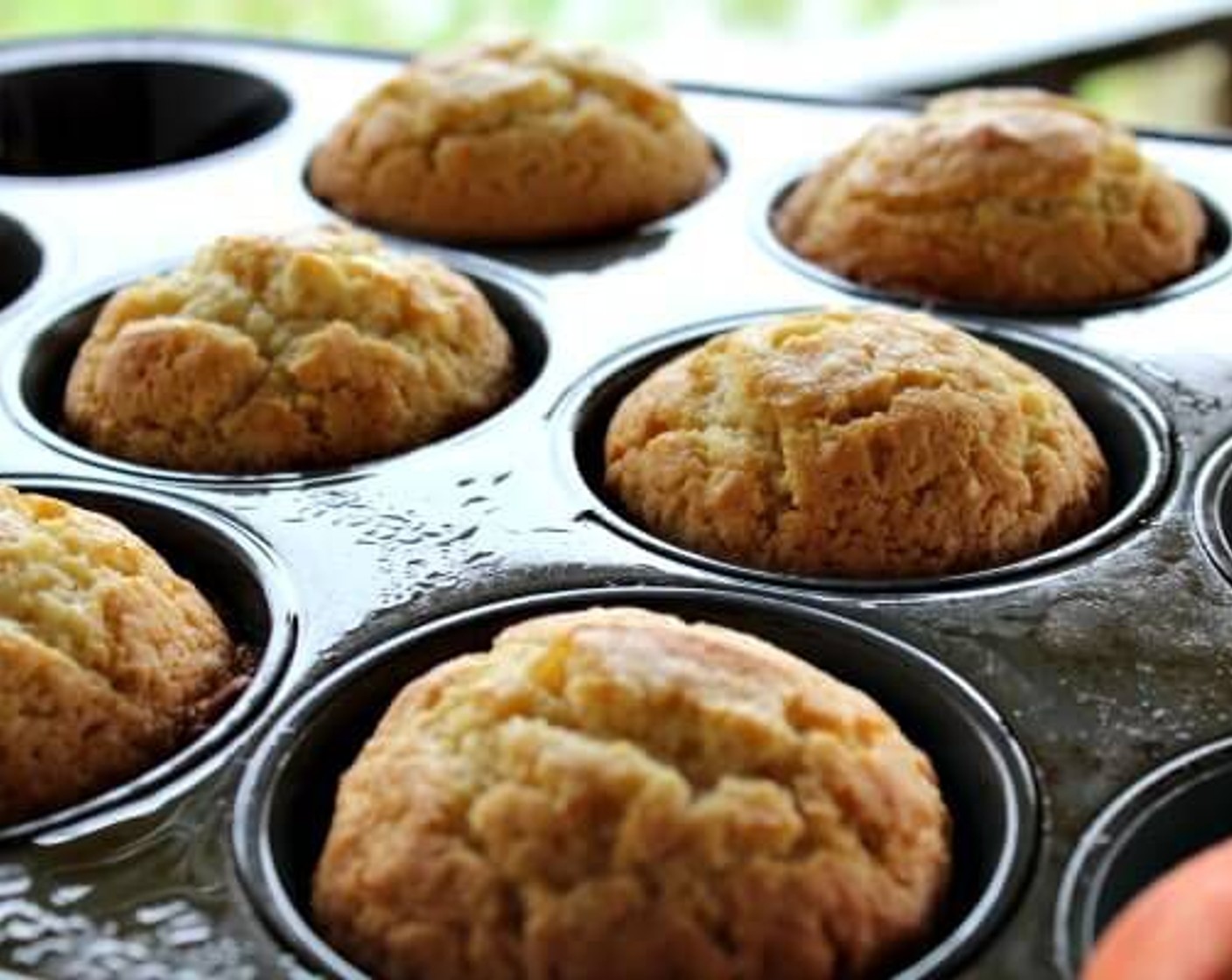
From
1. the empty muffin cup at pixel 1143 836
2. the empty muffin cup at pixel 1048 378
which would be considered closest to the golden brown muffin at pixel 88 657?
the empty muffin cup at pixel 1048 378

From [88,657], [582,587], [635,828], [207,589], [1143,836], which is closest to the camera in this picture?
[635,828]

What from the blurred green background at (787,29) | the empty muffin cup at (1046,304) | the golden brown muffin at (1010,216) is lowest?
the blurred green background at (787,29)

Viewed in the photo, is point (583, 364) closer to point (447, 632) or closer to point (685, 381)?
point (685, 381)

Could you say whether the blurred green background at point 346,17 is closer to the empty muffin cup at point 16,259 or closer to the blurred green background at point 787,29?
the blurred green background at point 787,29

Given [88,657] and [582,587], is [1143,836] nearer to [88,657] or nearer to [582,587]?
[582,587]

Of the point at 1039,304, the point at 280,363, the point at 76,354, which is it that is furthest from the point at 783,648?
the point at 76,354

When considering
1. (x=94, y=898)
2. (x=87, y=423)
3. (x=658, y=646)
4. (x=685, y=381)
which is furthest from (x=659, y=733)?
(x=87, y=423)
